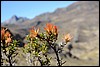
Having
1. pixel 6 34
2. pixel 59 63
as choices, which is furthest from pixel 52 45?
pixel 6 34

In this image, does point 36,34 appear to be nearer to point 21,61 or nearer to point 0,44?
point 0,44

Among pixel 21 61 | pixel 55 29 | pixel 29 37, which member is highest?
pixel 55 29

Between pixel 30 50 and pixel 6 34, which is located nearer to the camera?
pixel 6 34

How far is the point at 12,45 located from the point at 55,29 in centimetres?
585

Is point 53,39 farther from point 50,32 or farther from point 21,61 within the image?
point 21,61

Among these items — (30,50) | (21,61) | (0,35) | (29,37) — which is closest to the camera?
(0,35)

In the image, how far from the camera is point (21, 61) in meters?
121

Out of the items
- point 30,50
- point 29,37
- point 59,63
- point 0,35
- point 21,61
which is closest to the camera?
point 0,35

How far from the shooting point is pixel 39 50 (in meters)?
42.9

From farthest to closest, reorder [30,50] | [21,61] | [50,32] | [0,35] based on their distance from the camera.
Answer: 1. [21,61]
2. [30,50]
3. [50,32]
4. [0,35]

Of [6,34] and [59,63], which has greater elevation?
[6,34]

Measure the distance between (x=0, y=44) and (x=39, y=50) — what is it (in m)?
10.8

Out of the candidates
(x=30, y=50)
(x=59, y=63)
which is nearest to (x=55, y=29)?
(x=59, y=63)

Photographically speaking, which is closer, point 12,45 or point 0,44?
point 0,44
